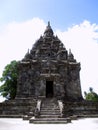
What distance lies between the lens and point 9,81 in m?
26.6

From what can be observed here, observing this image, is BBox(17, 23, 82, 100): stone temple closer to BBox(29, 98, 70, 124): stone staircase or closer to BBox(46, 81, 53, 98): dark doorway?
BBox(46, 81, 53, 98): dark doorway

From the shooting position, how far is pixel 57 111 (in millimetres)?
13641

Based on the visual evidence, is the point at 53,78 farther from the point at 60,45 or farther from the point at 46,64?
the point at 60,45

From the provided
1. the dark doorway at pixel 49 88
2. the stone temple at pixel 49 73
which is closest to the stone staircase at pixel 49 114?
the stone temple at pixel 49 73

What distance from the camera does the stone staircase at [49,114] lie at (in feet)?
35.6

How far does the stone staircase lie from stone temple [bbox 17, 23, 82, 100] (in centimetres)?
296

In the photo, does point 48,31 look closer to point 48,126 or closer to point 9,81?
point 9,81

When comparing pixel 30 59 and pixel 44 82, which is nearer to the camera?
pixel 44 82

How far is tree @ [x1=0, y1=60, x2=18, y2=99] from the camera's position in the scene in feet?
86.1

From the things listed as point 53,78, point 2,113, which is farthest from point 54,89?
point 2,113

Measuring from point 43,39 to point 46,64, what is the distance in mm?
4364

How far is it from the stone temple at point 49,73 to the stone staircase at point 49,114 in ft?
9.72

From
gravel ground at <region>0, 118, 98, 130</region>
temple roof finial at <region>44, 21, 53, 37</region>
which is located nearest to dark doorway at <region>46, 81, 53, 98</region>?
temple roof finial at <region>44, 21, 53, 37</region>

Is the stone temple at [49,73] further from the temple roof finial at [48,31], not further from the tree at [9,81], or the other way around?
the tree at [9,81]
